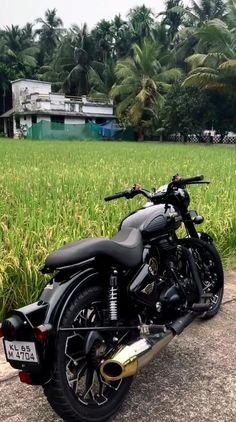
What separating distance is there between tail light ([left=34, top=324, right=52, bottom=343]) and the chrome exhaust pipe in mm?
303

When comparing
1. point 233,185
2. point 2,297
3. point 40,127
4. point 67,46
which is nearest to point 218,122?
point 40,127

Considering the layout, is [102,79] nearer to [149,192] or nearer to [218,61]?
[218,61]

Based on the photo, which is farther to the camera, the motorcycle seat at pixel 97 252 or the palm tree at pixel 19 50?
the palm tree at pixel 19 50

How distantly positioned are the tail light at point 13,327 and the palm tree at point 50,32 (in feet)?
168

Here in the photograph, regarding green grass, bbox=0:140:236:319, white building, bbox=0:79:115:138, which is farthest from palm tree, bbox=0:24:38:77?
green grass, bbox=0:140:236:319

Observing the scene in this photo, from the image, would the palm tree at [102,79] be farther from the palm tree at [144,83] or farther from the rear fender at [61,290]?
the rear fender at [61,290]

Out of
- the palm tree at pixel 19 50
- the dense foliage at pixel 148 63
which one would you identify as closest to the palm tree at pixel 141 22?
the dense foliage at pixel 148 63

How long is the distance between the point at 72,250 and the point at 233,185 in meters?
5.48

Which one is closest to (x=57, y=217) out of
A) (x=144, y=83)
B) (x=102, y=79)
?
(x=144, y=83)

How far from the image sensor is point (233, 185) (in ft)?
23.3

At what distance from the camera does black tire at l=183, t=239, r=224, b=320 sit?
10.3 feet

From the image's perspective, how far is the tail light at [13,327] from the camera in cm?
182

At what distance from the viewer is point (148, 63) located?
3372 cm

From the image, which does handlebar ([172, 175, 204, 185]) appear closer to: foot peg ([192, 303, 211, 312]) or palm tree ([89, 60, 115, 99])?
foot peg ([192, 303, 211, 312])
